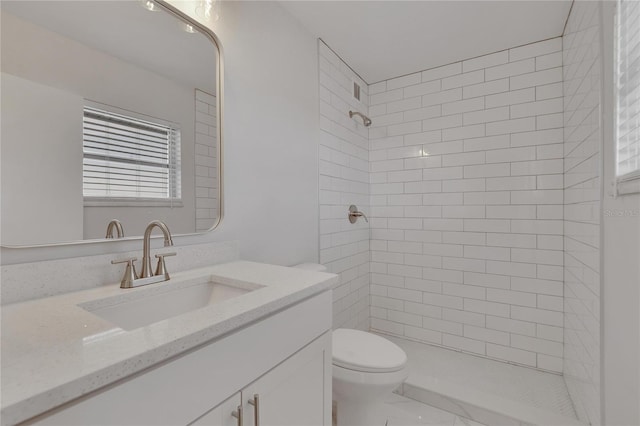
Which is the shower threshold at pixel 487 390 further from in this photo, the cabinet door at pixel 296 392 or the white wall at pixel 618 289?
the cabinet door at pixel 296 392

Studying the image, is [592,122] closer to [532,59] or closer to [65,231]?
[532,59]

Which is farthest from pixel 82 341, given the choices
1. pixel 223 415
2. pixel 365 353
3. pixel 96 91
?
pixel 365 353

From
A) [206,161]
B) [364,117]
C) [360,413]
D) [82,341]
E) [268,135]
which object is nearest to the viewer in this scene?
[82,341]

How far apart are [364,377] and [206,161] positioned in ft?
3.92

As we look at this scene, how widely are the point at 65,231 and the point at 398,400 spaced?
1.94 m

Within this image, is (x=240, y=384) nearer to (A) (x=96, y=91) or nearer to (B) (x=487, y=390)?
(A) (x=96, y=91)

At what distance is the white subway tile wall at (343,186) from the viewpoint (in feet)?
6.77

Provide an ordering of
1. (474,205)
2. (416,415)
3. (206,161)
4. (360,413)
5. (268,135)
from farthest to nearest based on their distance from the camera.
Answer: (474,205), (416,415), (268,135), (360,413), (206,161)

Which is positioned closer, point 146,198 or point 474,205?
point 146,198

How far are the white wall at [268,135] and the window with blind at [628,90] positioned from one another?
141cm

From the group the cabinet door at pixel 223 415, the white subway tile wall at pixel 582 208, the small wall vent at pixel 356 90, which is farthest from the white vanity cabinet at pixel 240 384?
the small wall vent at pixel 356 90

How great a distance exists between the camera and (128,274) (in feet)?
3.04

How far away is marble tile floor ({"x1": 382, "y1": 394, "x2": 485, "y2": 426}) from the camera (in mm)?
1653

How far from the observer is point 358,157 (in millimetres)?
2514
